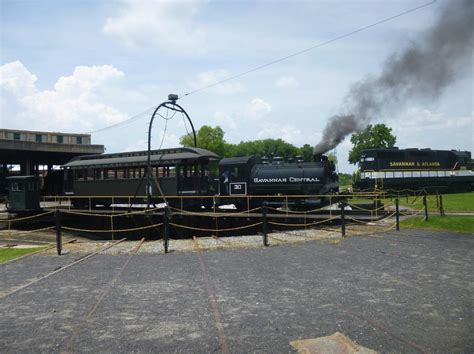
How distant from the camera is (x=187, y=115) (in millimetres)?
22047

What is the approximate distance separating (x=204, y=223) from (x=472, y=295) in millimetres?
13194

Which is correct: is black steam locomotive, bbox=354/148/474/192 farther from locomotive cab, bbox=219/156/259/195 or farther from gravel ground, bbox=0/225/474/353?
gravel ground, bbox=0/225/474/353

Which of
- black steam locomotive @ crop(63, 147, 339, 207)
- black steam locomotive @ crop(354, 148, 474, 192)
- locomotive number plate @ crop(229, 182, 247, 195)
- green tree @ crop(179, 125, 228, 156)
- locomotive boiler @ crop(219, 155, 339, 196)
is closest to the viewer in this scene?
locomotive boiler @ crop(219, 155, 339, 196)

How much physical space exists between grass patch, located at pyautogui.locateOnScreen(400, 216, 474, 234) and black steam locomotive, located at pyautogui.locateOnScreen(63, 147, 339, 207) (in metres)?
4.46

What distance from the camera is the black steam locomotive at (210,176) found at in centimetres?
1836

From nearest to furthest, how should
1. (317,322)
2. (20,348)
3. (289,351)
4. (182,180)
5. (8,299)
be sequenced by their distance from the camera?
1. (289,351)
2. (20,348)
3. (317,322)
4. (8,299)
5. (182,180)

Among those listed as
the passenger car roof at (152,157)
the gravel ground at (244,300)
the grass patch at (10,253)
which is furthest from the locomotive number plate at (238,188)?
the grass patch at (10,253)

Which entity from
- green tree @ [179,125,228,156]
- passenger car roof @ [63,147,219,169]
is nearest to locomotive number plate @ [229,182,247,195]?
passenger car roof @ [63,147,219,169]

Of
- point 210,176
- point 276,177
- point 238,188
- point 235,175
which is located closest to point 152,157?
point 210,176

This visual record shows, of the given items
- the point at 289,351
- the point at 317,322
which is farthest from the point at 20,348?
the point at 317,322

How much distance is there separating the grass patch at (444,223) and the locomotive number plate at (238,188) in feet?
25.3

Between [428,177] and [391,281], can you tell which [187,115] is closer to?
[391,281]

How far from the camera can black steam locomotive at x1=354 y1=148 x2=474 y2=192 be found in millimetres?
28156

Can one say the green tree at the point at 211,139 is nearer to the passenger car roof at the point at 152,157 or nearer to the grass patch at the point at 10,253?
the passenger car roof at the point at 152,157
